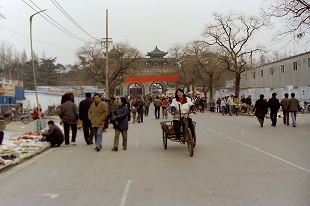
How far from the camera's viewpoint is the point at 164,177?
6.20 m

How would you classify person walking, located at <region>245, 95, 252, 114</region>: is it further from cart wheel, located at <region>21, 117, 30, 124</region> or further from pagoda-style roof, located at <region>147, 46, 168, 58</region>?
pagoda-style roof, located at <region>147, 46, 168, 58</region>

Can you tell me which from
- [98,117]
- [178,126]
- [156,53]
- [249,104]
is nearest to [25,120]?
[98,117]

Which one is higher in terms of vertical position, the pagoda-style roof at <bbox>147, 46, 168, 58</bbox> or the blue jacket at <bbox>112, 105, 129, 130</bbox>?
the pagoda-style roof at <bbox>147, 46, 168, 58</bbox>

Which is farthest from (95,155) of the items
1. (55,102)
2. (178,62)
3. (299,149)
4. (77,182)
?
(178,62)

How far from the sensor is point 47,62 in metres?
69.8

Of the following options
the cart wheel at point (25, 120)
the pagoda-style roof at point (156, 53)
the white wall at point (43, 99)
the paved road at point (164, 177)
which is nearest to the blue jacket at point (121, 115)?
the paved road at point (164, 177)

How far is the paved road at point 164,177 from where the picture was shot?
4.93 m

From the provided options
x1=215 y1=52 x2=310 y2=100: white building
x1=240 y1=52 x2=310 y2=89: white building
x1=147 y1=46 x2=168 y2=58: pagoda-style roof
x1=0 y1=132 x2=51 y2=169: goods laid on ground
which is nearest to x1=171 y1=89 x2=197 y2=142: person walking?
x1=0 y1=132 x2=51 y2=169: goods laid on ground

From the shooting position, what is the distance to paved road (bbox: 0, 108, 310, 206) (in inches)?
194

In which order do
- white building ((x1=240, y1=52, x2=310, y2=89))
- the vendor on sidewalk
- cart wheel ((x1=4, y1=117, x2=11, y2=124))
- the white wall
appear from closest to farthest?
the vendor on sidewalk < cart wheel ((x1=4, y1=117, x2=11, y2=124)) < the white wall < white building ((x1=240, y1=52, x2=310, y2=89))

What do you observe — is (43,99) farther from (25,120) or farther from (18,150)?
(18,150)

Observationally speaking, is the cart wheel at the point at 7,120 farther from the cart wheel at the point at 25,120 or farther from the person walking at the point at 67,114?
the person walking at the point at 67,114

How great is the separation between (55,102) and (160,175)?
28.3m

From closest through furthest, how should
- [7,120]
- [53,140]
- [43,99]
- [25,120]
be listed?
[53,140]
[7,120]
[25,120]
[43,99]
